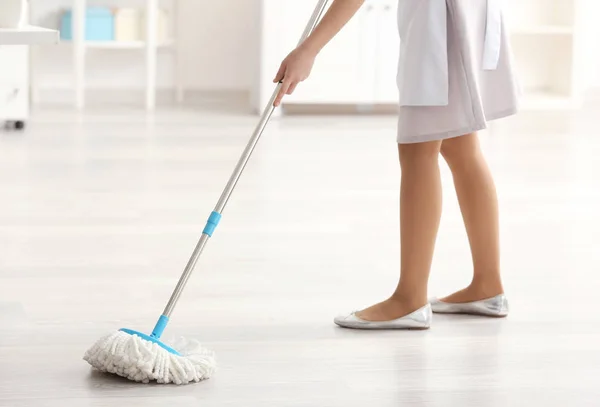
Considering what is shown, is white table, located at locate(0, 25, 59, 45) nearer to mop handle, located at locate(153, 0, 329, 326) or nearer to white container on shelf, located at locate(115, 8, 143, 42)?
mop handle, located at locate(153, 0, 329, 326)

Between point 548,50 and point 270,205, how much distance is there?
3.09m

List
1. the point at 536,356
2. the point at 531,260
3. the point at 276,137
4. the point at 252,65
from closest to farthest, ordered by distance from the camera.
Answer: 1. the point at 536,356
2. the point at 531,260
3. the point at 276,137
4. the point at 252,65

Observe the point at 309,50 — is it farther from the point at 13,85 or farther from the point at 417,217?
the point at 13,85

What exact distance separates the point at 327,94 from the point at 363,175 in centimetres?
161

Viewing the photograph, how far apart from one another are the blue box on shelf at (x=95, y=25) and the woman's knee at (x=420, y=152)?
11.5 feet

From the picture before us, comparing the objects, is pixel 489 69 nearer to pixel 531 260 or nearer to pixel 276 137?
pixel 531 260

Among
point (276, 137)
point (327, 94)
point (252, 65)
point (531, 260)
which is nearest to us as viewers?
point (531, 260)

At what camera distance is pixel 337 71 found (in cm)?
497

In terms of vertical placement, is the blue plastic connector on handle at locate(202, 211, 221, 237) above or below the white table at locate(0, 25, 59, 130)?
below

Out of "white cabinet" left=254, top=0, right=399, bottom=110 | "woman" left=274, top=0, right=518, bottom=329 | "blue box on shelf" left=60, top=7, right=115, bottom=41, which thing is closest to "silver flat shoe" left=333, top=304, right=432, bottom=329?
"woman" left=274, top=0, right=518, bottom=329

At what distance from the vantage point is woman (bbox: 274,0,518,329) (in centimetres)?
175

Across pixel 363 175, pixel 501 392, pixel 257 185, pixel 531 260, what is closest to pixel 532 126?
pixel 363 175

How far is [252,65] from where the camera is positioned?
5.45 metres

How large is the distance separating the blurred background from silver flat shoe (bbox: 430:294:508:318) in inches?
1.5
